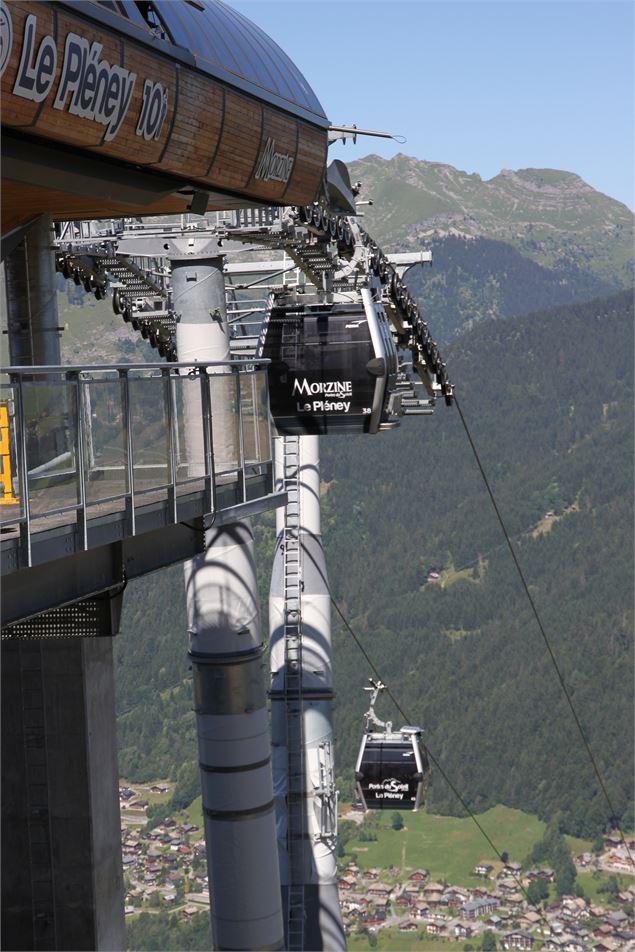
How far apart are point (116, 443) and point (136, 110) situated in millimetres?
2474

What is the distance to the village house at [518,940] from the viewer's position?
398 ft

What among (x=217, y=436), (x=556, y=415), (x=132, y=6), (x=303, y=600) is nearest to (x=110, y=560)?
(x=217, y=436)

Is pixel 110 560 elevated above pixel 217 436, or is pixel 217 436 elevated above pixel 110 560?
pixel 217 436

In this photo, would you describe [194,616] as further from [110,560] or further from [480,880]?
[480,880]

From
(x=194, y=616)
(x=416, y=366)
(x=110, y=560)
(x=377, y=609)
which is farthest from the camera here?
(x=377, y=609)

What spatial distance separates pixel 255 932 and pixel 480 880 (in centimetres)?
11652

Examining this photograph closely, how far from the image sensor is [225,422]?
38.1 feet

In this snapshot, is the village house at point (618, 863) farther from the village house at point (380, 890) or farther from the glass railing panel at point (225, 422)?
the glass railing panel at point (225, 422)

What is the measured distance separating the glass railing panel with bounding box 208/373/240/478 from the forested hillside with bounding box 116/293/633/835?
111396mm

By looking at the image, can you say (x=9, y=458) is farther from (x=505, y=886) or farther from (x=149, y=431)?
(x=505, y=886)

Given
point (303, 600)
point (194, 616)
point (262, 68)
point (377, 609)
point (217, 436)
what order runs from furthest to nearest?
point (377, 609) → point (303, 600) → point (194, 616) → point (262, 68) → point (217, 436)

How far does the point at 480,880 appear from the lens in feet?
425

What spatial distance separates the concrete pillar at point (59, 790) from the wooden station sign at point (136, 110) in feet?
11.0

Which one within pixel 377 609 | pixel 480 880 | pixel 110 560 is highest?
pixel 110 560
